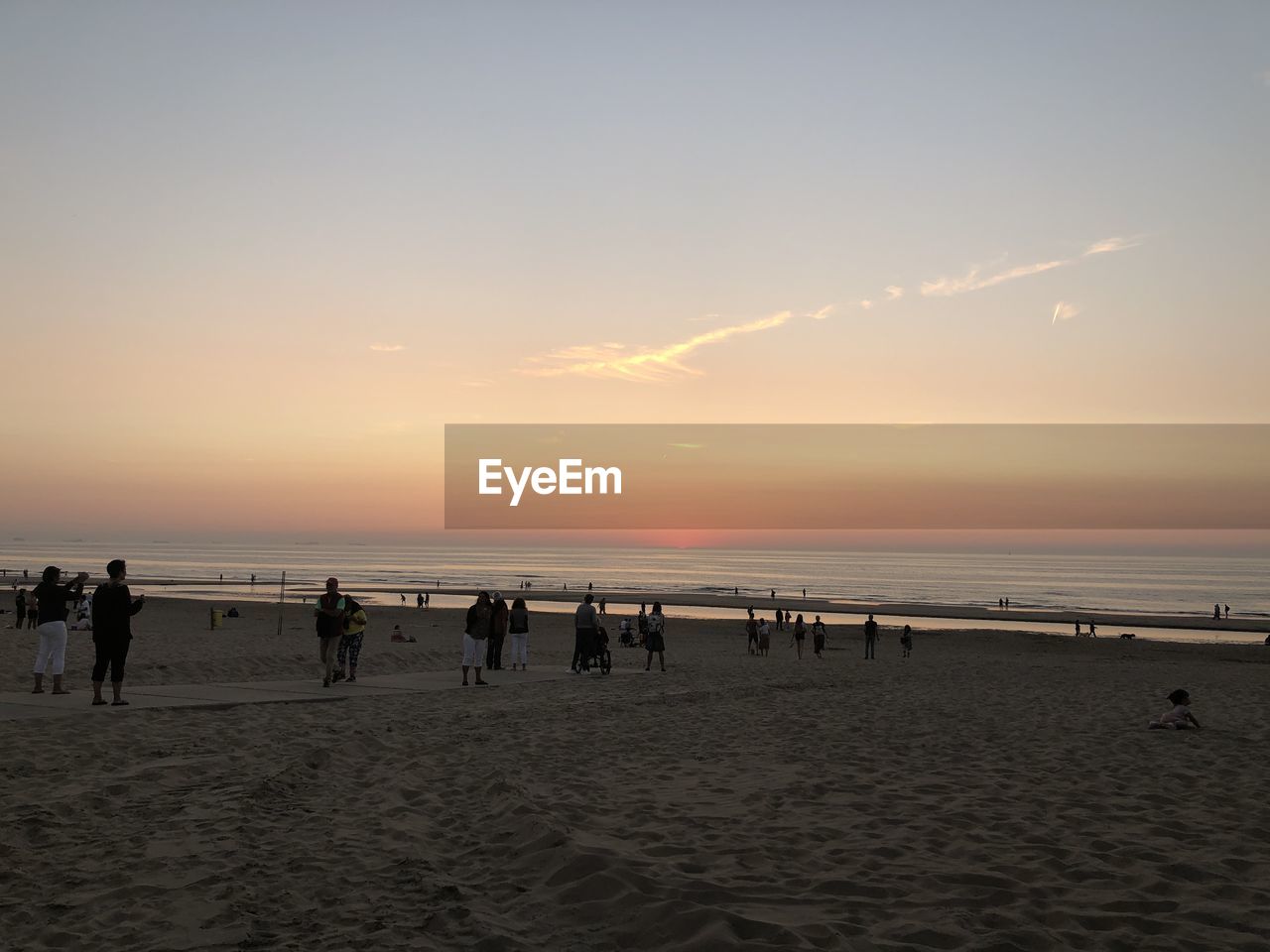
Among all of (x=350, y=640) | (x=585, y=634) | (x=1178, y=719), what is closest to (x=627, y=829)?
(x=1178, y=719)

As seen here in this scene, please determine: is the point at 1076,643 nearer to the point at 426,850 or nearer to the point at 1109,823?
the point at 1109,823

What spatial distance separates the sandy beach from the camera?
15.9ft

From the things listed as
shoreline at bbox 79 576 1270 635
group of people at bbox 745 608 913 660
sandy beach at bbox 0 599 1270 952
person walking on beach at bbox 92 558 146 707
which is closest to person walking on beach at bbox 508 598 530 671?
sandy beach at bbox 0 599 1270 952

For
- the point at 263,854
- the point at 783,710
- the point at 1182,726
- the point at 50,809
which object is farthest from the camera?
the point at 783,710

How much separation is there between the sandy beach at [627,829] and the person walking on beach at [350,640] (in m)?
2.27

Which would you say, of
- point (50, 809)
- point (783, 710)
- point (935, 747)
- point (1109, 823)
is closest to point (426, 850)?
point (50, 809)

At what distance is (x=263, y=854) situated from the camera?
591 centimetres

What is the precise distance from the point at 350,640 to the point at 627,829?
1046cm

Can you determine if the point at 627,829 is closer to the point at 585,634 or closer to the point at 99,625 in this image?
the point at 99,625

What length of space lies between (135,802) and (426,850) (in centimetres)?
250

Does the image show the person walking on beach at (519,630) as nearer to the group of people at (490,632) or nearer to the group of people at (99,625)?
the group of people at (490,632)

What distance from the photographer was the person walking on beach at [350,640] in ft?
51.2

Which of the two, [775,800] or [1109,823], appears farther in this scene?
[775,800]

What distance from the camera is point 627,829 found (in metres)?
6.65
